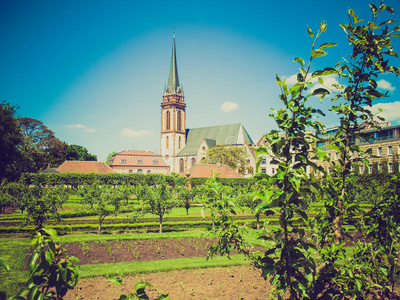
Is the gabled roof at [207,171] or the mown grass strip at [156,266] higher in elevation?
the gabled roof at [207,171]

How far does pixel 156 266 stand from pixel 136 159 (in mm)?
61386

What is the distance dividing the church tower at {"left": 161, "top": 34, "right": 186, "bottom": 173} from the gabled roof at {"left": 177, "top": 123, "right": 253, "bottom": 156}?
310cm

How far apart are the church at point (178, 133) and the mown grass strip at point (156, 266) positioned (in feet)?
235

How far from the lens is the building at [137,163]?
68.3 meters

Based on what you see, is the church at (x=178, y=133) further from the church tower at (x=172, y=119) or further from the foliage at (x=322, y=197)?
the foliage at (x=322, y=197)

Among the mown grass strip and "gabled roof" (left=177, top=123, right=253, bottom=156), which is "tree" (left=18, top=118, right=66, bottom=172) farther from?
the mown grass strip

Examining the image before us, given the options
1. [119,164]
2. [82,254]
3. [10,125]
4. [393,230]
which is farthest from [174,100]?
[393,230]

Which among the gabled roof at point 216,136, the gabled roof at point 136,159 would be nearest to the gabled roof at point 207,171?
the gabled roof at point 136,159

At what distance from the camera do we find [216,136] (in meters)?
88.6

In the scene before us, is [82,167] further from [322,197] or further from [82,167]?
[322,197]

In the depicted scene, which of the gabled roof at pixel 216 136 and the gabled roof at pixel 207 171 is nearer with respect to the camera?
the gabled roof at pixel 207 171

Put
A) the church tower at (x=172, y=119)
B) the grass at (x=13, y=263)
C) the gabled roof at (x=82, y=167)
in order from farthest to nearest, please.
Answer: the church tower at (x=172, y=119) → the gabled roof at (x=82, y=167) → the grass at (x=13, y=263)

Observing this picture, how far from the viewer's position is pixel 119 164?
68.1 metres

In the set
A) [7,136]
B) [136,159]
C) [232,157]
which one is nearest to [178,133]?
[136,159]
